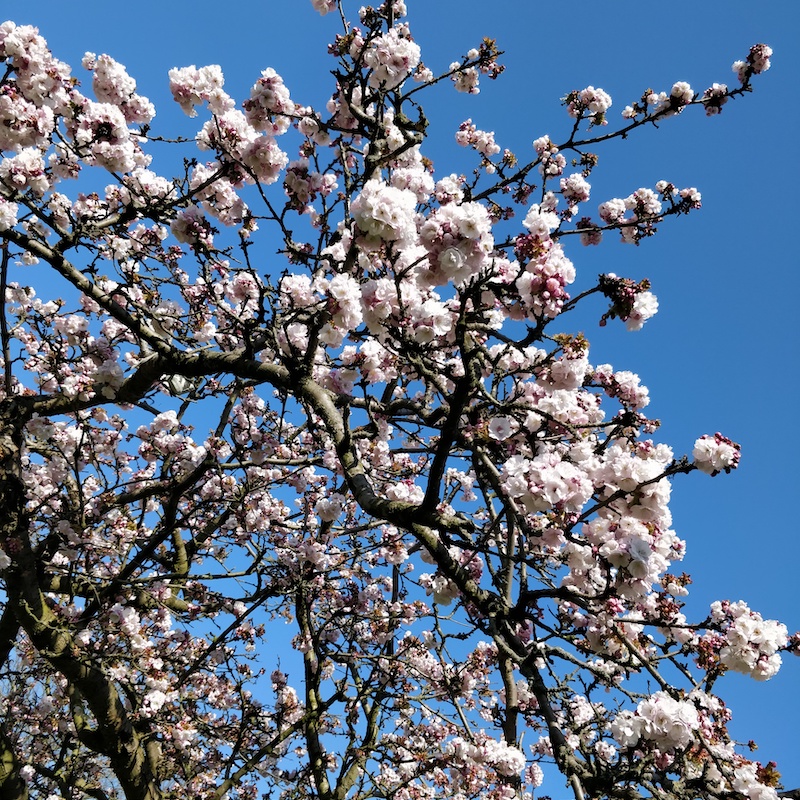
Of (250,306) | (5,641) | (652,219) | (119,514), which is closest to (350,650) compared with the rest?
(119,514)

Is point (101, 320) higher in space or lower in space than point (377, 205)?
higher

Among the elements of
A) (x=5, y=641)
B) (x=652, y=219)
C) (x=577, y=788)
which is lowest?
(x=577, y=788)

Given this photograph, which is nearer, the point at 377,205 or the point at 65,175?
the point at 377,205

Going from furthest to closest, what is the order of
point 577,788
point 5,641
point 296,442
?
point 296,442 → point 5,641 → point 577,788

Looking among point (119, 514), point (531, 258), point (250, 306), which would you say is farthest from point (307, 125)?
point (119, 514)

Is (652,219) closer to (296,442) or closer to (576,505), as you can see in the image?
(576,505)

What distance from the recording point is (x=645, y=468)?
130 inches

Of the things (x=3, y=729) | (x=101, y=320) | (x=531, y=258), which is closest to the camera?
(x=531, y=258)

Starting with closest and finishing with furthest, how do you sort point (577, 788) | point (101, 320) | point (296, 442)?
point (577, 788)
point (101, 320)
point (296, 442)

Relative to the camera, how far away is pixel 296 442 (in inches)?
306

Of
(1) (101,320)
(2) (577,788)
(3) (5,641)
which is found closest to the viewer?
(2) (577,788)

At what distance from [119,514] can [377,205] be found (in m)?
4.92

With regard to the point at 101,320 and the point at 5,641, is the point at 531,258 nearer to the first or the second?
the point at 101,320

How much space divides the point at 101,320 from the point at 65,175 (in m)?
2.00
